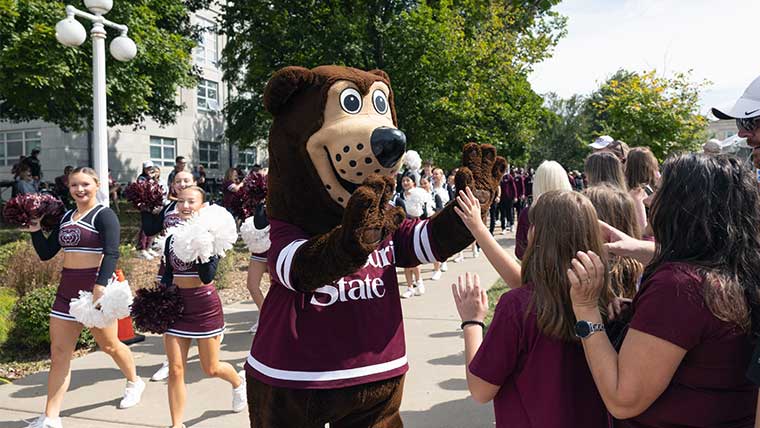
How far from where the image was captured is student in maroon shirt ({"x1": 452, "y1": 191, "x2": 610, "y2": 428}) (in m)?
1.98

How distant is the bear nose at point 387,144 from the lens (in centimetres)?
251

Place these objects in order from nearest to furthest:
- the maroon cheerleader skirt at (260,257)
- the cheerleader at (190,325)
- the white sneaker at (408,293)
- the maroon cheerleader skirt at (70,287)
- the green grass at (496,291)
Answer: the cheerleader at (190,325), the maroon cheerleader skirt at (70,287), the maroon cheerleader skirt at (260,257), the green grass at (496,291), the white sneaker at (408,293)

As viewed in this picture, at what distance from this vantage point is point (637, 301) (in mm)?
1779

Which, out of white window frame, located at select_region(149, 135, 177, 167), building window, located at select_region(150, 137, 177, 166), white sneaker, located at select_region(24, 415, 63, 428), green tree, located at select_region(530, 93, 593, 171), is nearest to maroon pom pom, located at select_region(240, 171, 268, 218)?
white sneaker, located at select_region(24, 415, 63, 428)

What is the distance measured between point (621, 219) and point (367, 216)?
148 centimetres

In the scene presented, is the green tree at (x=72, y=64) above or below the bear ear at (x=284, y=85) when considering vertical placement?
above

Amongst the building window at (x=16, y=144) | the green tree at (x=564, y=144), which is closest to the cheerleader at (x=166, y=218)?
the building window at (x=16, y=144)

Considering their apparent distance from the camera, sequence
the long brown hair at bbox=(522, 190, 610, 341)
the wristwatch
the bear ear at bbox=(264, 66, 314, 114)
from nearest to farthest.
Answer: the wristwatch
the long brown hair at bbox=(522, 190, 610, 341)
the bear ear at bbox=(264, 66, 314, 114)

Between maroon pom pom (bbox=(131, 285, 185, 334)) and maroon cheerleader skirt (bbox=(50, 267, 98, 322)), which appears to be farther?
maroon cheerleader skirt (bbox=(50, 267, 98, 322))

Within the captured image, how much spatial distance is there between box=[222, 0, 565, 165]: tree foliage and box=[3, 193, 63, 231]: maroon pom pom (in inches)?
371

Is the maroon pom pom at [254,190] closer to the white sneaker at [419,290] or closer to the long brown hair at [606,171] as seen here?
the long brown hair at [606,171]

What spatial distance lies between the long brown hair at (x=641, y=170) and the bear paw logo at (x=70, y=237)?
4178mm

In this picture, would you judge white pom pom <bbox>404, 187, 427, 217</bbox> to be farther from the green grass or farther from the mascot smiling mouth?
the mascot smiling mouth

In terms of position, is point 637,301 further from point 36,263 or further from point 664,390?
point 36,263
